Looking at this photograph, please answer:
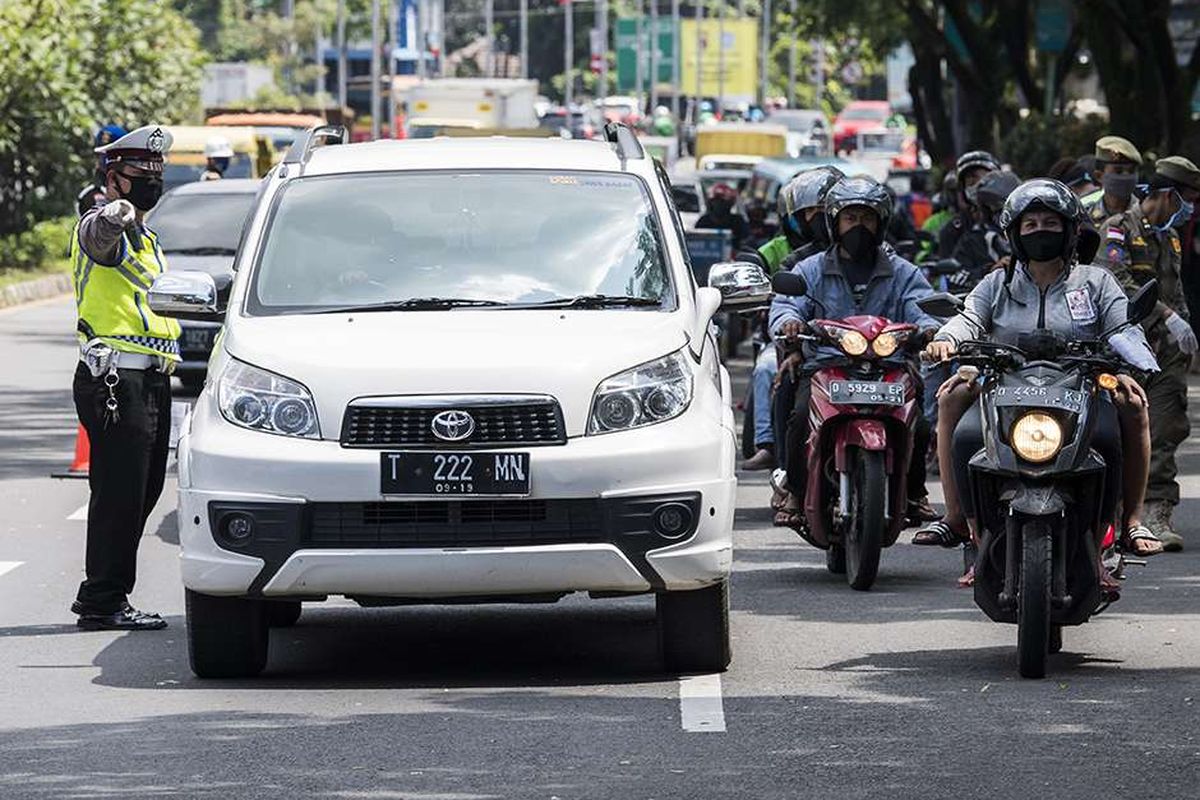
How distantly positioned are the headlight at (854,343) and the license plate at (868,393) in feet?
0.43

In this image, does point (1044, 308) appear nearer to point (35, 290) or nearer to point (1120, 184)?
point (1120, 184)

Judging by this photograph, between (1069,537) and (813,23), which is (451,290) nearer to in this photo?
(1069,537)

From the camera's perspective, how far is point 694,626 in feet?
29.9

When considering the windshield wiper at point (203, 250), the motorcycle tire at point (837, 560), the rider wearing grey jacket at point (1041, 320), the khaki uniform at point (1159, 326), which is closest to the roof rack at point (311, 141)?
the rider wearing grey jacket at point (1041, 320)

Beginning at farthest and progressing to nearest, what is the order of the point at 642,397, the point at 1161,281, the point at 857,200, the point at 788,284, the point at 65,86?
1. the point at 65,86
2. the point at 1161,281
3. the point at 857,200
4. the point at 788,284
5. the point at 642,397

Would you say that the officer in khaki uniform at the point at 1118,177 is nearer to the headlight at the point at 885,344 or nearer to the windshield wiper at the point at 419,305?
the headlight at the point at 885,344

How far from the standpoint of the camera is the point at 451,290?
9.52m

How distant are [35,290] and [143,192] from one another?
24.5 meters

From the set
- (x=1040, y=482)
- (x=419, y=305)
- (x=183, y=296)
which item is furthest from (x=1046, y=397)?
(x=183, y=296)

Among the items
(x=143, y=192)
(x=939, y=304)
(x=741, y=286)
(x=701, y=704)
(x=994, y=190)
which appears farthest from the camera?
(x=994, y=190)

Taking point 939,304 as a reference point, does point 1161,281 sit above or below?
below

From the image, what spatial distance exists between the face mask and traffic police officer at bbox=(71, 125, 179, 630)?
15.4 feet

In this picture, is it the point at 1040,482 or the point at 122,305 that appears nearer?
the point at 1040,482

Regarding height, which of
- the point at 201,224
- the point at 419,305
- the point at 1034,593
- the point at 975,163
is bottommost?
the point at 1034,593
